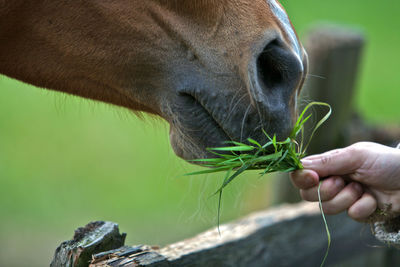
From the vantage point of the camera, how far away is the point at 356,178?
1781mm

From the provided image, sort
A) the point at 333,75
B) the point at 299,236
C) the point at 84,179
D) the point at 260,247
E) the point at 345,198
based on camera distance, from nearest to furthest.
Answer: the point at 345,198
the point at 260,247
the point at 299,236
the point at 333,75
the point at 84,179

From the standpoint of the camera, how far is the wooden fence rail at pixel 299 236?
66.6 inches

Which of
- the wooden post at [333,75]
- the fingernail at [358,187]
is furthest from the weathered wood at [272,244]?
the wooden post at [333,75]

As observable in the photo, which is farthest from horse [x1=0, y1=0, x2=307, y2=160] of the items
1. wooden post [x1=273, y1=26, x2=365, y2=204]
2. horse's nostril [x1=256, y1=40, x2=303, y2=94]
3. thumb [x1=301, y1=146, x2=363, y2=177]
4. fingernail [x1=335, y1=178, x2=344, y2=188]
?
wooden post [x1=273, y1=26, x2=365, y2=204]

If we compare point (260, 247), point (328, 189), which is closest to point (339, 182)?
point (328, 189)

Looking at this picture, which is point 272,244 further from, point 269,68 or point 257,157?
point 269,68

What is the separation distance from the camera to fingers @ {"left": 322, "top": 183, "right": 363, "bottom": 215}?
69.7 inches

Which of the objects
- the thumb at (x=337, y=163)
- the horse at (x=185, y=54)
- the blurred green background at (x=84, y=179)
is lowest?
the thumb at (x=337, y=163)

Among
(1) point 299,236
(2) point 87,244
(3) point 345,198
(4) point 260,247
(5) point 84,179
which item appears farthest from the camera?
(5) point 84,179

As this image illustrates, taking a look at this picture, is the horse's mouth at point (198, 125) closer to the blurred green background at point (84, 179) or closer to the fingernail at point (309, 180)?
the fingernail at point (309, 180)

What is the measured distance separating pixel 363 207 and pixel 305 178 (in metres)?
0.23

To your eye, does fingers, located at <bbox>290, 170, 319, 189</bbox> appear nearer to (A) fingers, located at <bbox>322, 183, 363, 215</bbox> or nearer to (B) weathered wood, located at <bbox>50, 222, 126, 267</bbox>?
(A) fingers, located at <bbox>322, 183, 363, 215</bbox>

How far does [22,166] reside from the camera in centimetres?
641

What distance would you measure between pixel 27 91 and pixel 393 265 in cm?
697
